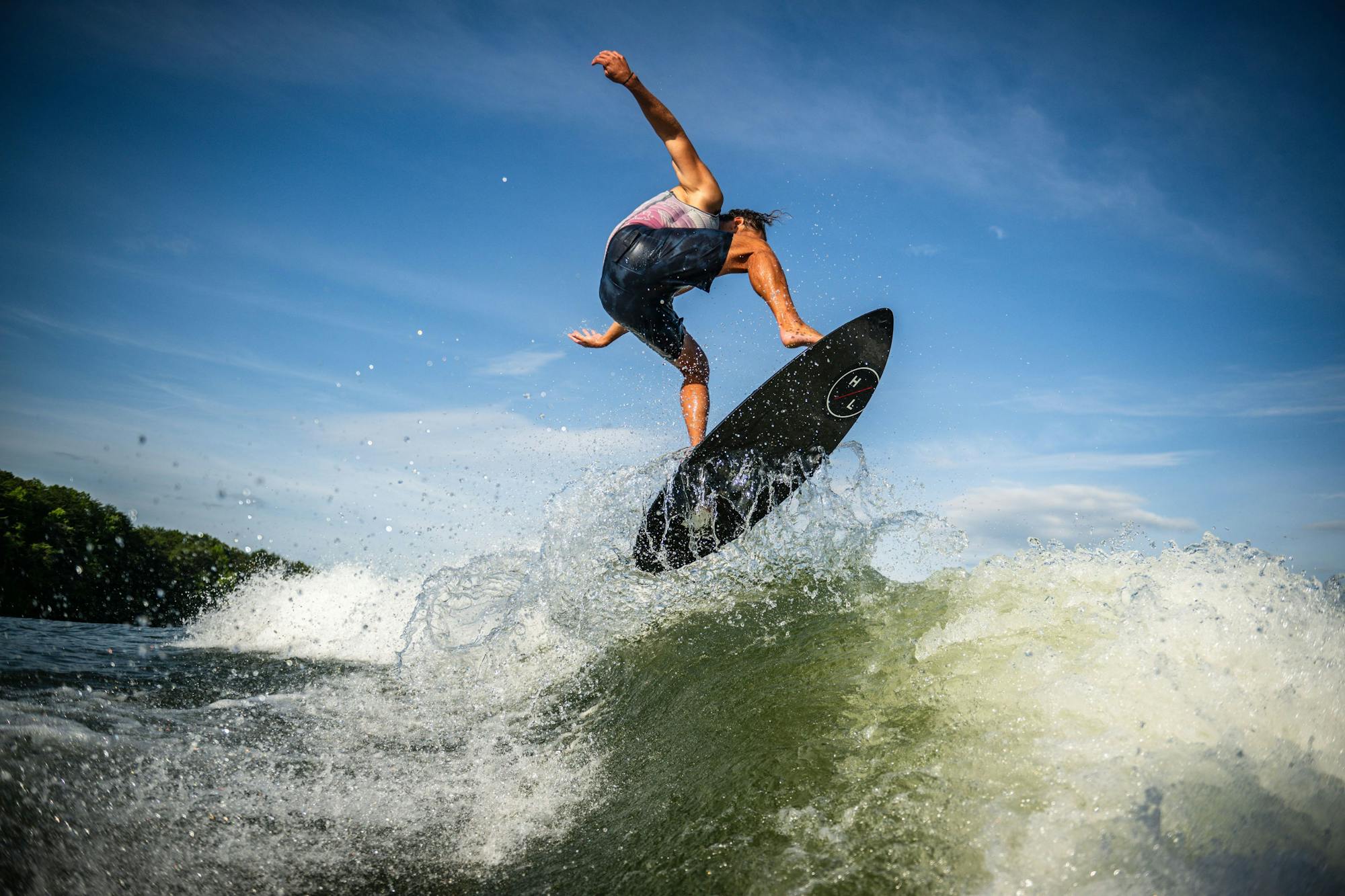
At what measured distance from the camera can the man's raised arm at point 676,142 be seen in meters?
4.49

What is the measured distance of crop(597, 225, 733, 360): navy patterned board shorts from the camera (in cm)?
497

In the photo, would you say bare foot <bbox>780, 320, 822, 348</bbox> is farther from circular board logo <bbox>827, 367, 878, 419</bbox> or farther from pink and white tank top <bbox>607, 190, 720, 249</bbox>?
pink and white tank top <bbox>607, 190, 720, 249</bbox>

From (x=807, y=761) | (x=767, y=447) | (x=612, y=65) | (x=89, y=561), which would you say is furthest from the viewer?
(x=89, y=561)

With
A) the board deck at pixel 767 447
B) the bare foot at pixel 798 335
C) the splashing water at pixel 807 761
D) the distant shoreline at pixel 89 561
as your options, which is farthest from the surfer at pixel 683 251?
the distant shoreline at pixel 89 561

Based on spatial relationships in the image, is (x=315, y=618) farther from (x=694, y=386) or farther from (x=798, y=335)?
(x=798, y=335)

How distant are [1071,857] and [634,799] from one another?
1858 mm

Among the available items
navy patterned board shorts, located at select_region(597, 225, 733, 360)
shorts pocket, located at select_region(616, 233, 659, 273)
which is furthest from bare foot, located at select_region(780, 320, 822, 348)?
shorts pocket, located at select_region(616, 233, 659, 273)

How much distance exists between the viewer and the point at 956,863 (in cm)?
226

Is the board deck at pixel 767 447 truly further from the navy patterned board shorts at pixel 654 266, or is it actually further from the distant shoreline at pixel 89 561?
the distant shoreline at pixel 89 561

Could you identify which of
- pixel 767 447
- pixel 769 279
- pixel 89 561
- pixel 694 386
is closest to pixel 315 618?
pixel 694 386

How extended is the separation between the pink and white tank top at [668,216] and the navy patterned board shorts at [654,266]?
6cm

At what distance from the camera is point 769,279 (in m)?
4.98

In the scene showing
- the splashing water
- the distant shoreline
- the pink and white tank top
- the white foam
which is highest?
the pink and white tank top

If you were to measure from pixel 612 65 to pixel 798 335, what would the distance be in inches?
83.9
